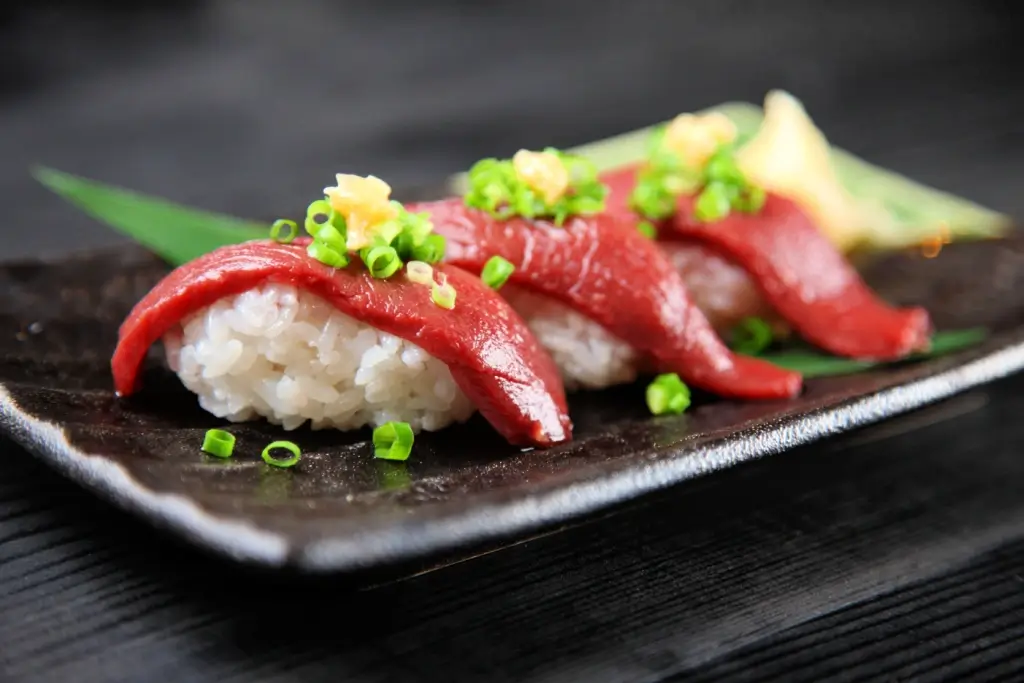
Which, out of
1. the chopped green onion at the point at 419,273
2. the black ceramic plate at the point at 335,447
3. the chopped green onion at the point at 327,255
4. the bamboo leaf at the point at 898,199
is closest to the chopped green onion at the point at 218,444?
the black ceramic plate at the point at 335,447

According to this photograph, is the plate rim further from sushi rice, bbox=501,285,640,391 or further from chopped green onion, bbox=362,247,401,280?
chopped green onion, bbox=362,247,401,280

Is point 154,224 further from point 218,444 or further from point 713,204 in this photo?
point 713,204

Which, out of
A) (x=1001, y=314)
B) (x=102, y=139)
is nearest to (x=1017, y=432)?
(x=1001, y=314)

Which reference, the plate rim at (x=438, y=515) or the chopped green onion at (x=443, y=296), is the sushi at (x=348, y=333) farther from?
the plate rim at (x=438, y=515)

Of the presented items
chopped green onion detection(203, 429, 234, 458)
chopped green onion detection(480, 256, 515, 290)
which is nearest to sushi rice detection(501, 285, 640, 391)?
chopped green onion detection(480, 256, 515, 290)

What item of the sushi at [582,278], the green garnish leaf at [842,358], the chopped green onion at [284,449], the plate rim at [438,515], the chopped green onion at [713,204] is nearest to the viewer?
the plate rim at [438,515]

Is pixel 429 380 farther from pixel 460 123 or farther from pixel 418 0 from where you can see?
pixel 418 0
